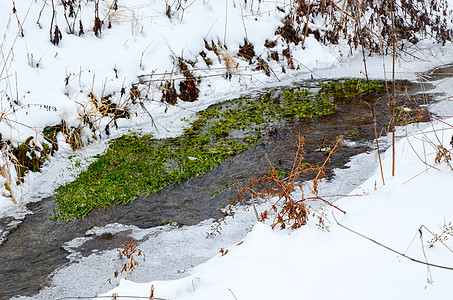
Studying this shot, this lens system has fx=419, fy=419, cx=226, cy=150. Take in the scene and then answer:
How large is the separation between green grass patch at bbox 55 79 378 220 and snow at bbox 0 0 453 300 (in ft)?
1.04

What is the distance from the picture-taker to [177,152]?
559 cm

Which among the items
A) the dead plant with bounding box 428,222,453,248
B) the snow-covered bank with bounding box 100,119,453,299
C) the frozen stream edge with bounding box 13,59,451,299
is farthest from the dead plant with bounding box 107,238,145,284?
the dead plant with bounding box 428,222,453,248

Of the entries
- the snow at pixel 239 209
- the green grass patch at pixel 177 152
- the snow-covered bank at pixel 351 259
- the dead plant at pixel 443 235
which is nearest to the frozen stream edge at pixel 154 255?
the snow at pixel 239 209

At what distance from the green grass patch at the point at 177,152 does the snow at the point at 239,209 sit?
318 millimetres

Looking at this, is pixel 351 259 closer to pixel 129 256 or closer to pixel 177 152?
pixel 129 256

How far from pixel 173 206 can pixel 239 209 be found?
711 millimetres

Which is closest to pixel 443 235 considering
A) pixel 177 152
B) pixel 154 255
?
pixel 154 255

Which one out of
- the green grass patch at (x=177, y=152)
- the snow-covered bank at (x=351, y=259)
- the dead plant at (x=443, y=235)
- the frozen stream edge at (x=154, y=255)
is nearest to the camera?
the snow-covered bank at (x=351, y=259)

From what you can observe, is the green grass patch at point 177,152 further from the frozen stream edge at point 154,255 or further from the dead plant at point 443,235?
the dead plant at point 443,235

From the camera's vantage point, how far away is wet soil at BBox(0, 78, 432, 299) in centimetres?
356

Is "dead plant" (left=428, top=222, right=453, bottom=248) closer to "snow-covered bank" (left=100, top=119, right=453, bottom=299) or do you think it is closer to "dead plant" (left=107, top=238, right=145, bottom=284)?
"snow-covered bank" (left=100, top=119, right=453, bottom=299)

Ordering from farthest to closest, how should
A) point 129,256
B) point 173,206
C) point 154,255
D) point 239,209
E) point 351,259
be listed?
point 173,206
point 239,209
point 154,255
point 129,256
point 351,259

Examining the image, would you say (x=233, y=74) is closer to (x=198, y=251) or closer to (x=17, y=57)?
(x=17, y=57)

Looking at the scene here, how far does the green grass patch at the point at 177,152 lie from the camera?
464 cm
